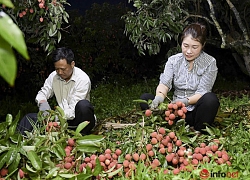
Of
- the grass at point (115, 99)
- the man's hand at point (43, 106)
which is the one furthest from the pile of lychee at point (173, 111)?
the grass at point (115, 99)

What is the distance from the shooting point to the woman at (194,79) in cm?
258

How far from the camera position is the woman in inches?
102

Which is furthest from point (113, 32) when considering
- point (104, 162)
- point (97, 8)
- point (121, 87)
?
point (104, 162)

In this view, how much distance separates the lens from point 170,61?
285 centimetres

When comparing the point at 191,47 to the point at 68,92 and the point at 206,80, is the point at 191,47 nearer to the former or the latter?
the point at 206,80

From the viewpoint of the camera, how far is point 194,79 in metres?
2.76

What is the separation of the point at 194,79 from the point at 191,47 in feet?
0.83

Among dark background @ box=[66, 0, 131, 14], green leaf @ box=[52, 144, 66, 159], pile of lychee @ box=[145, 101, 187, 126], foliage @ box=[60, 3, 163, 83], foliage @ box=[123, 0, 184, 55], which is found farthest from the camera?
dark background @ box=[66, 0, 131, 14]

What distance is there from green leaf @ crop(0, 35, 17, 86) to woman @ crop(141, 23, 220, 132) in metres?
2.09

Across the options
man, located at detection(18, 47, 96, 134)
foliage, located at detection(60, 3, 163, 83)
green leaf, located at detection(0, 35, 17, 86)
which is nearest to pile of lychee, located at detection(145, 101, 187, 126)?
man, located at detection(18, 47, 96, 134)

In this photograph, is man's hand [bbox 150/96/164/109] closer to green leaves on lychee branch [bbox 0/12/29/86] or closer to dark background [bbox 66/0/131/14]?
green leaves on lychee branch [bbox 0/12/29/86]

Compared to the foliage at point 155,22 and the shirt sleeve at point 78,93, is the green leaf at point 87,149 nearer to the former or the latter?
the shirt sleeve at point 78,93

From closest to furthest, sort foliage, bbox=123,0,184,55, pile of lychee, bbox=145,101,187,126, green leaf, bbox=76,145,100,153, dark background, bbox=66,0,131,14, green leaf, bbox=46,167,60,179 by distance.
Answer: green leaf, bbox=46,167,60,179 < green leaf, bbox=76,145,100,153 < pile of lychee, bbox=145,101,187,126 < foliage, bbox=123,0,184,55 < dark background, bbox=66,0,131,14

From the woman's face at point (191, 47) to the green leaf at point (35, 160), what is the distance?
137cm
